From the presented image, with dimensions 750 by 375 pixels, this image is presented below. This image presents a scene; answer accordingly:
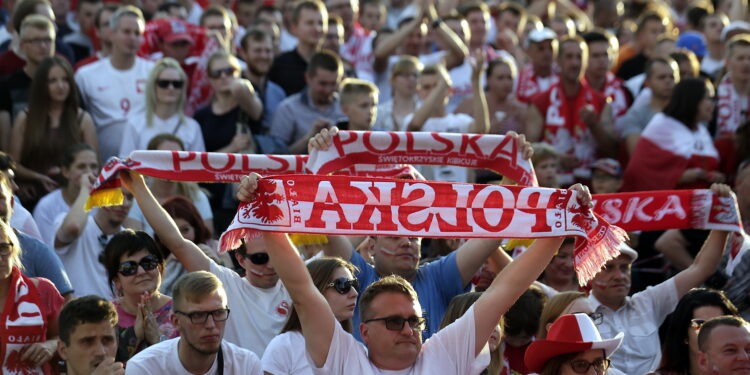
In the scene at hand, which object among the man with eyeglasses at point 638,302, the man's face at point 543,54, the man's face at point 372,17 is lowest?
the man with eyeglasses at point 638,302

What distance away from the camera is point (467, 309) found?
6270mm

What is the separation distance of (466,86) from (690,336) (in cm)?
569

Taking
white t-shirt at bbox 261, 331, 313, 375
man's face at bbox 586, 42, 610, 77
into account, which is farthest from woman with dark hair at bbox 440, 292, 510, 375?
man's face at bbox 586, 42, 610, 77

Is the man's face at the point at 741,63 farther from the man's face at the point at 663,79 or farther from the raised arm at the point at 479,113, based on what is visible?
the raised arm at the point at 479,113

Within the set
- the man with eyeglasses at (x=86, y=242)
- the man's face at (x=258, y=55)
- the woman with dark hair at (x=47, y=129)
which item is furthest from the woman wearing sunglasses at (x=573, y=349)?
the man's face at (x=258, y=55)

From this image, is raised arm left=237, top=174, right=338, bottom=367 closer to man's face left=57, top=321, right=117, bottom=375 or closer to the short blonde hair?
man's face left=57, top=321, right=117, bottom=375

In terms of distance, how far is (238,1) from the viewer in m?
14.6

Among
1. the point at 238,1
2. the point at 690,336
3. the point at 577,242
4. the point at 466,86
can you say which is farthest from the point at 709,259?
the point at 238,1

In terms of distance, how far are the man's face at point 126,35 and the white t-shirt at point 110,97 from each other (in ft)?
0.55

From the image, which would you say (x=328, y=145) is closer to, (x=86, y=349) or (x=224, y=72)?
(x=86, y=349)

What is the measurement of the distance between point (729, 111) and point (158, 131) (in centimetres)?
494

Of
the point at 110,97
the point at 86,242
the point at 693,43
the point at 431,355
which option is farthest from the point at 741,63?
the point at 431,355

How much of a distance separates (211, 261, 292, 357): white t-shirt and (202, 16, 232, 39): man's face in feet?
17.9

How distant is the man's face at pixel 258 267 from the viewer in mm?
7137
